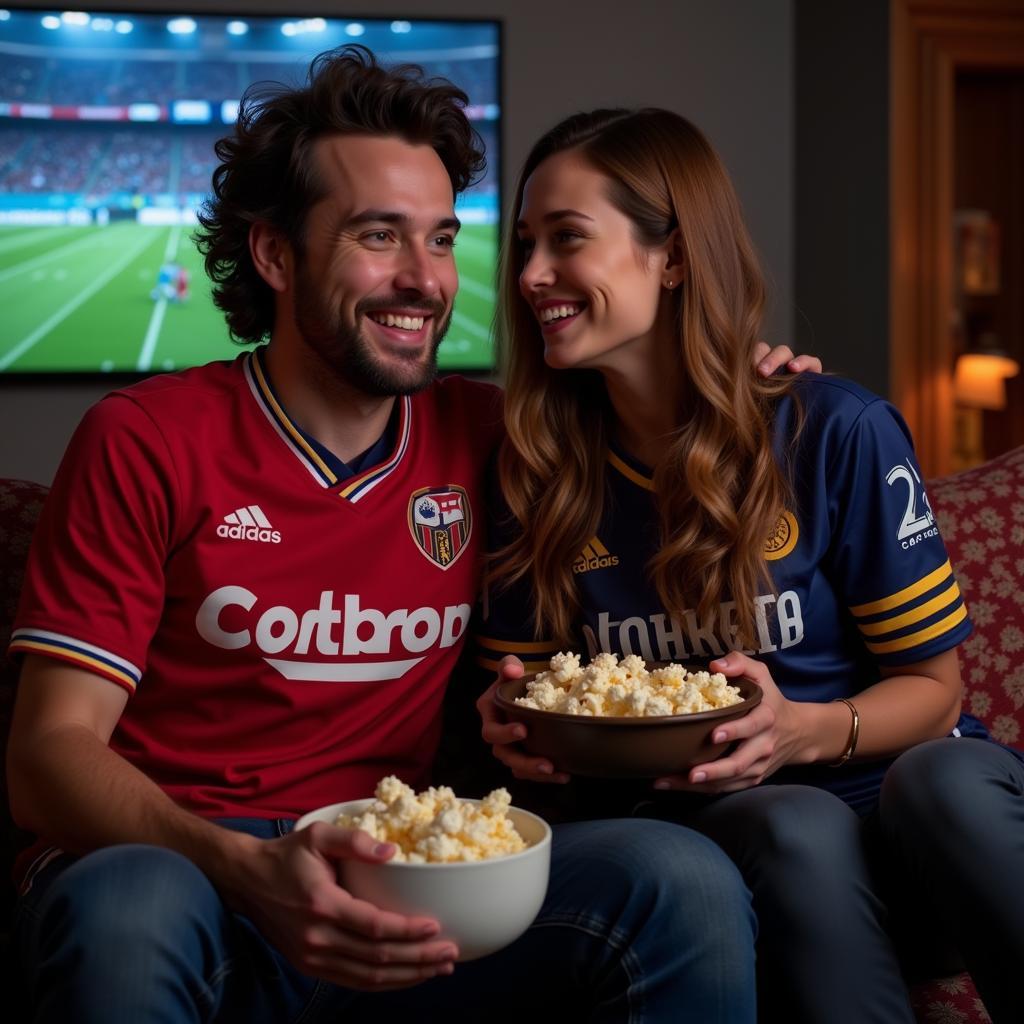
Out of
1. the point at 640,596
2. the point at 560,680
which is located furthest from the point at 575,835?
the point at 640,596

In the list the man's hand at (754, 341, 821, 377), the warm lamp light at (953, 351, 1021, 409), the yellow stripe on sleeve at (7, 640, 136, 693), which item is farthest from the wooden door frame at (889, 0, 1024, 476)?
the yellow stripe on sleeve at (7, 640, 136, 693)

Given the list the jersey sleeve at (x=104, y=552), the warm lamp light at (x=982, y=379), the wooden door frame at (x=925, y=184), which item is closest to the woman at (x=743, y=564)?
the jersey sleeve at (x=104, y=552)

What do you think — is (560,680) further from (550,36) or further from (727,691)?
(550,36)

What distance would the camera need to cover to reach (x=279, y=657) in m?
1.70

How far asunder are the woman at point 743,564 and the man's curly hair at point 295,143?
6.9 inches

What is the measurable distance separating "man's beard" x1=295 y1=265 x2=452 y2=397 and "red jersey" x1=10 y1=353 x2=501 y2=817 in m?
0.12

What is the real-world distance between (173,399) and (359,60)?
0.65 metres

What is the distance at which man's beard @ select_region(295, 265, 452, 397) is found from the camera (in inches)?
73.7

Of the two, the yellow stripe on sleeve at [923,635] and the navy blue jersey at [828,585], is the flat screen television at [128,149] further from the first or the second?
the yellow stripe on sleeve at [923,635]

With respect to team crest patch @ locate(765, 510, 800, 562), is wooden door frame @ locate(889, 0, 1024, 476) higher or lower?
higher

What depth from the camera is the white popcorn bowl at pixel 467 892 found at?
3.82 feet

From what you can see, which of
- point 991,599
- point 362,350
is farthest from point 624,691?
point 991,599

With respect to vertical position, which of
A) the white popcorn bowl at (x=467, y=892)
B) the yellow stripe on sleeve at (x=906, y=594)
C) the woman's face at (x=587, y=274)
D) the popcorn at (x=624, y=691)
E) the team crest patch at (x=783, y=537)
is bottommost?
the white popcorn bowl at (x=467, y=892)

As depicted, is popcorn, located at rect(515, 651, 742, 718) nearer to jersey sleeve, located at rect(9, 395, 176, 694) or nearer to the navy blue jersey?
the navy blue jersey
